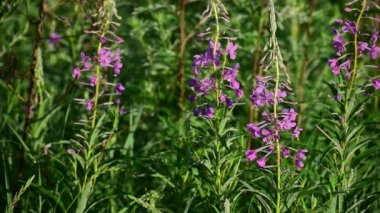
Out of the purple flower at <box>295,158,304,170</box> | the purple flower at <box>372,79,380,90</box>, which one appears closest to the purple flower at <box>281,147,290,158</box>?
the purple flower at <box>295,158,304,170</box>

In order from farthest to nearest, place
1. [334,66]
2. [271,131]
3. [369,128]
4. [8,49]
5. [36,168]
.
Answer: [369,128]
[8,49]
[36,168]
[334,66]
[271,131]

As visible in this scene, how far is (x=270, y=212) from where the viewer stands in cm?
324

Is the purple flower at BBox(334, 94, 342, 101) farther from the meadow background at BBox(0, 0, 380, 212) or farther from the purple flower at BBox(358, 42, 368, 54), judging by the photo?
the purple flower at BBox(358, 42, 368, 54)

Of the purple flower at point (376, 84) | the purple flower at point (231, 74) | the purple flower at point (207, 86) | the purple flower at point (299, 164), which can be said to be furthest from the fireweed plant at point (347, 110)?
the purple flower at point (207, 86)

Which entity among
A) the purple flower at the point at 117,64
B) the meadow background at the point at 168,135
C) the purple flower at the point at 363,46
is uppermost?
the purple flower at the point at 363,46

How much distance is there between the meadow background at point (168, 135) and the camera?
3.45 meters

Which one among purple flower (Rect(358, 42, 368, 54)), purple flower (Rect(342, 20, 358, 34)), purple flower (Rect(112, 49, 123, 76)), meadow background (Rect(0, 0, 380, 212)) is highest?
purple flower (Rect(342, 20, 358, 34))

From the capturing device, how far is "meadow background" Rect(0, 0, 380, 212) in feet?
11.3

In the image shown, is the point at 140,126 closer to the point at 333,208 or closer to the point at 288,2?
the point at 288,2

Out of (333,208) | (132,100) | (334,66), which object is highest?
(334,66)

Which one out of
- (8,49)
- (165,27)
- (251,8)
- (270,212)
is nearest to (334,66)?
(270,212)

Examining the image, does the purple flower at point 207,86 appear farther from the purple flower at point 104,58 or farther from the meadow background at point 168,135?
the purple flower at point 104,58

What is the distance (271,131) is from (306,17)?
233 centimetres

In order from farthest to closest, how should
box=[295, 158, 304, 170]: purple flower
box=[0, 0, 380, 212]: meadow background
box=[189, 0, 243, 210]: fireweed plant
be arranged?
box=[0, 0, 380, 212]: meadow background, box=[189, 0, 243, 210]: fireweed plant, box=[295, 158, 304, 170]: purple flower
